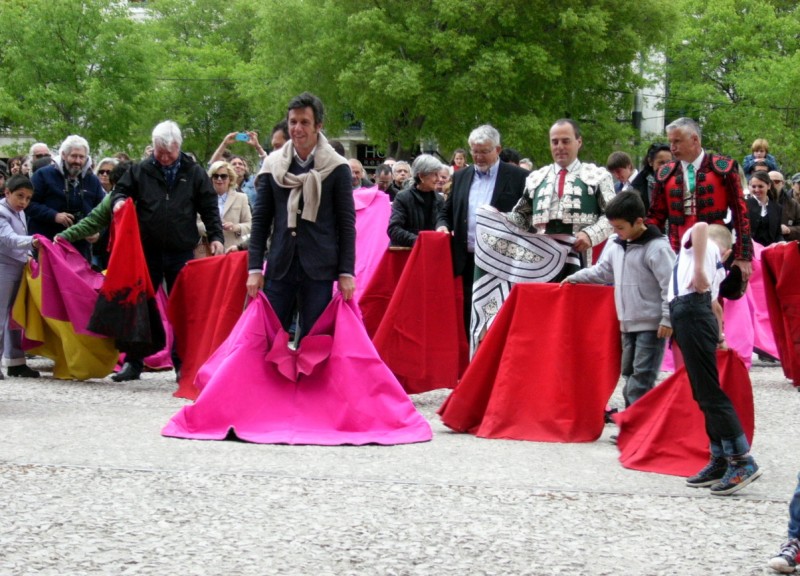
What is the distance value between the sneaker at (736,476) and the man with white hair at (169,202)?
5033 mm

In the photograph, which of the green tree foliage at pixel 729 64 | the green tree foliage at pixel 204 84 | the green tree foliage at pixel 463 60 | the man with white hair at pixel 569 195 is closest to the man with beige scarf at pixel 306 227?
the man with white hair at pixel 569 195

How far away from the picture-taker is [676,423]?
7.34 metres

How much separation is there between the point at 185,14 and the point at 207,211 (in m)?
62.4

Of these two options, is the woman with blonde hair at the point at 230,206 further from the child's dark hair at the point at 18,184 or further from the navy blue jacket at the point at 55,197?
the child's dark hair at the point at 18,184

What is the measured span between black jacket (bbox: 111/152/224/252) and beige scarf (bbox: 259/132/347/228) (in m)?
2.17

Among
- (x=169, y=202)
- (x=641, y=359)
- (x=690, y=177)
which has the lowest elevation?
(x=641, y=359)

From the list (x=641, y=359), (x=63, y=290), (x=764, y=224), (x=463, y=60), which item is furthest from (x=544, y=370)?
(x=463, y=60)

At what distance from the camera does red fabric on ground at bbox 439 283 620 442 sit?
817 centimetres

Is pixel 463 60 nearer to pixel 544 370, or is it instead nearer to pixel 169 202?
pixel 169 202

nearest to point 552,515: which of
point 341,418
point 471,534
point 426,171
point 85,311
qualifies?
point 471,534

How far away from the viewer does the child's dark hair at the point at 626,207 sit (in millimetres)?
7930

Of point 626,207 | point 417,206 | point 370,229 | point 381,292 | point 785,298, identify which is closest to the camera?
point 626,207

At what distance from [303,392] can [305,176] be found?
1315 mm

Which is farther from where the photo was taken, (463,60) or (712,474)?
(463,60)
